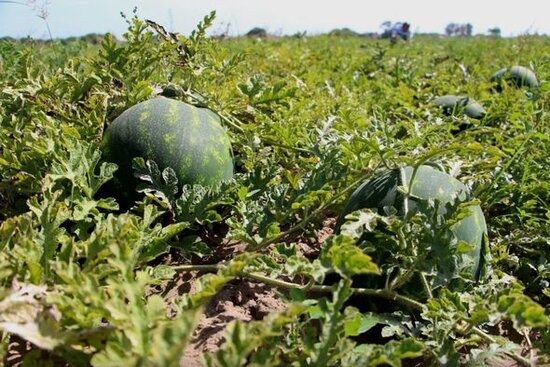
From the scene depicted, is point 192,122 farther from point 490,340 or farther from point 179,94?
point 490,340

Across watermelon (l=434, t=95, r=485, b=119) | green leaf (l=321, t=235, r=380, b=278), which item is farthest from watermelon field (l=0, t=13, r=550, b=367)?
watermelon (l=434, t=95, r=485, b=119)

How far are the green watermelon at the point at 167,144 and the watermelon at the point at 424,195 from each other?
715 millimetres

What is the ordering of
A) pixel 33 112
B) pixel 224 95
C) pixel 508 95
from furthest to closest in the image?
pixel 508 95 < pixel 224 95 < pixel 33 112

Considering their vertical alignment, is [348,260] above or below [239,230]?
above

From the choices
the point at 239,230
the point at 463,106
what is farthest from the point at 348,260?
the point at 463,106

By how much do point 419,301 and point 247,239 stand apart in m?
0.69

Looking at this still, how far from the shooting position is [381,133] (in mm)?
2693

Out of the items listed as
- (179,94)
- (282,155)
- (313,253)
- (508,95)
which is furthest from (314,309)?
(508,95)

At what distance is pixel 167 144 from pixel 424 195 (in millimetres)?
1170

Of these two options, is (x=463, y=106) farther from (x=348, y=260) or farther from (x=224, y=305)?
(x=348, y=260)

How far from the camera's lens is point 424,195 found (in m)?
2.39

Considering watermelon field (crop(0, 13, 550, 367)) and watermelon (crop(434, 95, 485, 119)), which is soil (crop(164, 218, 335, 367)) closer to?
watermelon field (crop(0, 13, 550, 367))

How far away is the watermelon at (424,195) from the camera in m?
2.36

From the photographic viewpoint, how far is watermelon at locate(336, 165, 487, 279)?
7.75 feet
